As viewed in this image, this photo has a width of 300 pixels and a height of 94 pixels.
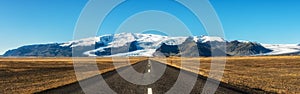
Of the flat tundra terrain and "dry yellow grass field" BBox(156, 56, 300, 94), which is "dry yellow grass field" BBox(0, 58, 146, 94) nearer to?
the flat tundra terrain

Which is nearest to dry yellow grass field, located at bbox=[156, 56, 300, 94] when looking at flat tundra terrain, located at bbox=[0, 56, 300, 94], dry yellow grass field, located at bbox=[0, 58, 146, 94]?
flat tundra terrain, located at bbox=[0, 56, 300, 94]

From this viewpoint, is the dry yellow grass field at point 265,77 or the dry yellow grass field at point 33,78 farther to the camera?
the dry yellow grass field at point 265,77

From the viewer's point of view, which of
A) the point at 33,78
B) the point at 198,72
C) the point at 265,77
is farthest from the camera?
the point at 198,72

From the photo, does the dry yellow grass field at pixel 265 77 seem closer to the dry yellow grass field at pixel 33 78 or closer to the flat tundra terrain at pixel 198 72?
the flat tundra terrain at pixel 198 72

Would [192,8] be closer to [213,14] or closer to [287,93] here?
[213,14]

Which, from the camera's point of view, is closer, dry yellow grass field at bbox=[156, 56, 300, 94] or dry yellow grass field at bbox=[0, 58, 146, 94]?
dry yellow grass field at bbox=[0, 58, 146, 94]

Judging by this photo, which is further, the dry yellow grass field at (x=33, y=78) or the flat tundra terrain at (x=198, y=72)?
the flat tundra terrain at (x=198, y=72)

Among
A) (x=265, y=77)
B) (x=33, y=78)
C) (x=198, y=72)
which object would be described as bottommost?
(x=33, y=78)

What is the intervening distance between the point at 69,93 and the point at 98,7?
8012 mm

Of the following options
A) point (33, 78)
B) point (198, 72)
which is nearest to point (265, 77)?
point (198, 72)

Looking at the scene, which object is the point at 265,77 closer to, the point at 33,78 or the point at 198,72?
the point at 198,72

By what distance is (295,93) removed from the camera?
19453 mm

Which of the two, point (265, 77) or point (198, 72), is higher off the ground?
point (198, 72)

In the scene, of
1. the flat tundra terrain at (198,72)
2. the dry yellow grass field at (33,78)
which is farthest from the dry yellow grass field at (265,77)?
the dry yellow grass field at (33,78)
